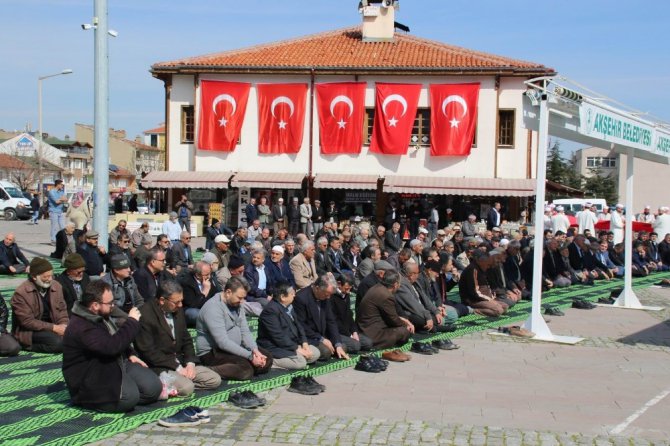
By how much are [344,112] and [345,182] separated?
300cm

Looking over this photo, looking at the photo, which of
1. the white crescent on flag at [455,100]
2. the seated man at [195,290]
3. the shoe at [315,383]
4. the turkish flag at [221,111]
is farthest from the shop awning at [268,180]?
A: the shoe at [315,383]

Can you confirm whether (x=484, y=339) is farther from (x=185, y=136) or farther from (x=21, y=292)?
(x=185, y=136)

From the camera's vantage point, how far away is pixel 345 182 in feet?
110

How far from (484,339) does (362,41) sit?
27728 mm

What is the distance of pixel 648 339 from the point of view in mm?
12977

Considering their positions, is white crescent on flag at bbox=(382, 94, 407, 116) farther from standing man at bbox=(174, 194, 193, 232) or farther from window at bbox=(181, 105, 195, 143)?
standing man at bbox=(174, 194, 193, 232)

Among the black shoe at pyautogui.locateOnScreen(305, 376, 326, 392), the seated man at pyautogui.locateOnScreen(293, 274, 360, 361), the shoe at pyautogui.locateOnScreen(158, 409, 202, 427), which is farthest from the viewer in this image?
the seated man at pyautogui.locateOnScreen(293, 274, 360, 361)

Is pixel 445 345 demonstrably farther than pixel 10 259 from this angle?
No

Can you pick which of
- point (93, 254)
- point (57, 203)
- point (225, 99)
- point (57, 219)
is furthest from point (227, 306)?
point (225, 99)

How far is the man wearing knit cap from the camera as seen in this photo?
35.6 ft

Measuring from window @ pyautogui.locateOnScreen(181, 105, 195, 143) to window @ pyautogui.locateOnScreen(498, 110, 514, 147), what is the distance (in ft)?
42.0

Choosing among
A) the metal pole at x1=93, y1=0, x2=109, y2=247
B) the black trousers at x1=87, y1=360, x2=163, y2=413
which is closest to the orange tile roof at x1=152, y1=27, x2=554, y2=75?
the metal pole at x1=93, y1=0, x2=109, y2=247

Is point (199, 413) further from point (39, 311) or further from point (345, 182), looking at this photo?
point (345, 182)

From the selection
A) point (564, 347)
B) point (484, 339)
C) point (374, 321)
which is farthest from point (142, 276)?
point (564, 347)
